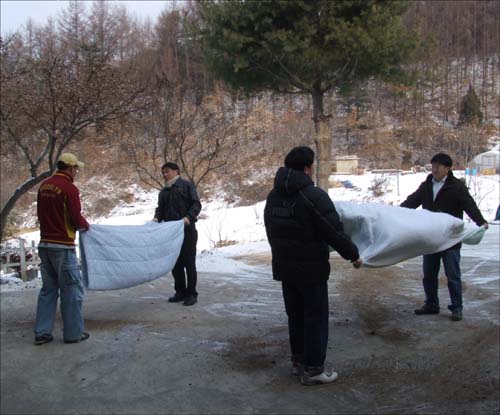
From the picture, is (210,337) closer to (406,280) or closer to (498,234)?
(406,280)

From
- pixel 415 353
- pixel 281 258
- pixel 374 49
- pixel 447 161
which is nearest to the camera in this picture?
pixel 281 258

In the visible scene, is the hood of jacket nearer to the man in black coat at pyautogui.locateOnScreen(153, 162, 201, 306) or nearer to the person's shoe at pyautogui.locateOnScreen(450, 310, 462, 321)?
the man in black coat at pyautogui.locateOnScreen(153, 162, 201, 306)

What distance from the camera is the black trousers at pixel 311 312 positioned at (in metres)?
3.75

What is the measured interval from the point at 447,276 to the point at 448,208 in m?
0.67

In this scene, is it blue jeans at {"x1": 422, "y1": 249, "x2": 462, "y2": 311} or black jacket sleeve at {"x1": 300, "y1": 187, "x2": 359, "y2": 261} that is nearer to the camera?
black jacket sleeve at {"x1": 300, "y1": 187, "x2": 359, "y2": 261}

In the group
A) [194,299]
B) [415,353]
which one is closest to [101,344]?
[194,299]

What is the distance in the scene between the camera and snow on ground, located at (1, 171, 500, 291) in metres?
8.79

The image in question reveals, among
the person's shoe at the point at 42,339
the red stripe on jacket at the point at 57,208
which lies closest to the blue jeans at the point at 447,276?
the red stripe on jacket at the point at 57,208

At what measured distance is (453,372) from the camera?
13.2ft

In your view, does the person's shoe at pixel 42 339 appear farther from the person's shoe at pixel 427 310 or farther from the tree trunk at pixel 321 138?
the tree trunk at pixel 321 138

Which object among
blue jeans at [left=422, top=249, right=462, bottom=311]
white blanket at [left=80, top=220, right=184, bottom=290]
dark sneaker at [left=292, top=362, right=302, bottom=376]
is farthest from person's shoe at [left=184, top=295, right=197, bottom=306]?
blue jeans at [left=422, top=249, right=462, bottom=311]

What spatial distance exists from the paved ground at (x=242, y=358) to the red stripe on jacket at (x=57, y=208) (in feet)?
3.24

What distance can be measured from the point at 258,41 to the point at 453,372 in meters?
9.02

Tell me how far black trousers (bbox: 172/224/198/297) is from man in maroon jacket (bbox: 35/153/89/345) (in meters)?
1.38
